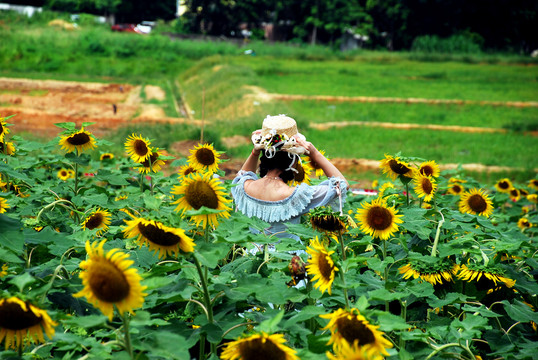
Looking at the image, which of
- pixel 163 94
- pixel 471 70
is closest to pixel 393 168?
pixel 163 94

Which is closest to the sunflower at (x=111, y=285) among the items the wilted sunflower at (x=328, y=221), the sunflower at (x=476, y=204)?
the wilted sunflower at (x=328, y=221)

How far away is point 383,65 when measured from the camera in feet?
87.9

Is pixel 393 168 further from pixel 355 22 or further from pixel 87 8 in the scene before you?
pixel 87 8

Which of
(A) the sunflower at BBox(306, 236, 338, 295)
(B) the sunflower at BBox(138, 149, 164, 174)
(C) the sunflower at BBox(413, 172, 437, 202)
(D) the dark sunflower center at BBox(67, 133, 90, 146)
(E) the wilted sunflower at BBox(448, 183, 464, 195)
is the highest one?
(A) the sunflower at BBox(306, 236, 338, 295)

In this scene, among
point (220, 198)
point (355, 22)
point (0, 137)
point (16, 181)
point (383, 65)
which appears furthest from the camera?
point (355, 22)

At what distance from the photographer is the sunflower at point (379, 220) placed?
1.86 m

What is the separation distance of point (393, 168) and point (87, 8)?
41.6 meters

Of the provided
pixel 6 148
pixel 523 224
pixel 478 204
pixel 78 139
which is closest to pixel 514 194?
pixel 523 224

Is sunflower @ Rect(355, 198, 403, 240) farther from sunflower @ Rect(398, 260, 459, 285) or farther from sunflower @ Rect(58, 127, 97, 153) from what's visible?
sunflower @ Rect(58, 127, 97, 153)

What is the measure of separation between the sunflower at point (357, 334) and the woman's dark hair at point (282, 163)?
3.94 feet

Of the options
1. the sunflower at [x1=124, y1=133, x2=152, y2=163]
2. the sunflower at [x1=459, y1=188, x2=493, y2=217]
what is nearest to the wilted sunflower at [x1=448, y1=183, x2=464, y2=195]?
the sunflower at [x1=459, y1=188, x2=493, y2=217]

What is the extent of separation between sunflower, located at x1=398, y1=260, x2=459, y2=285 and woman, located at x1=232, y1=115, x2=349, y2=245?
1.55 ft

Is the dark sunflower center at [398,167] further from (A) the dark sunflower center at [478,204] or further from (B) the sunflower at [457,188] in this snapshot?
(B) the sunflower at [457,188]

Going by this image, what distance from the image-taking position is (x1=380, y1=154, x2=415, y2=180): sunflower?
2336mm
